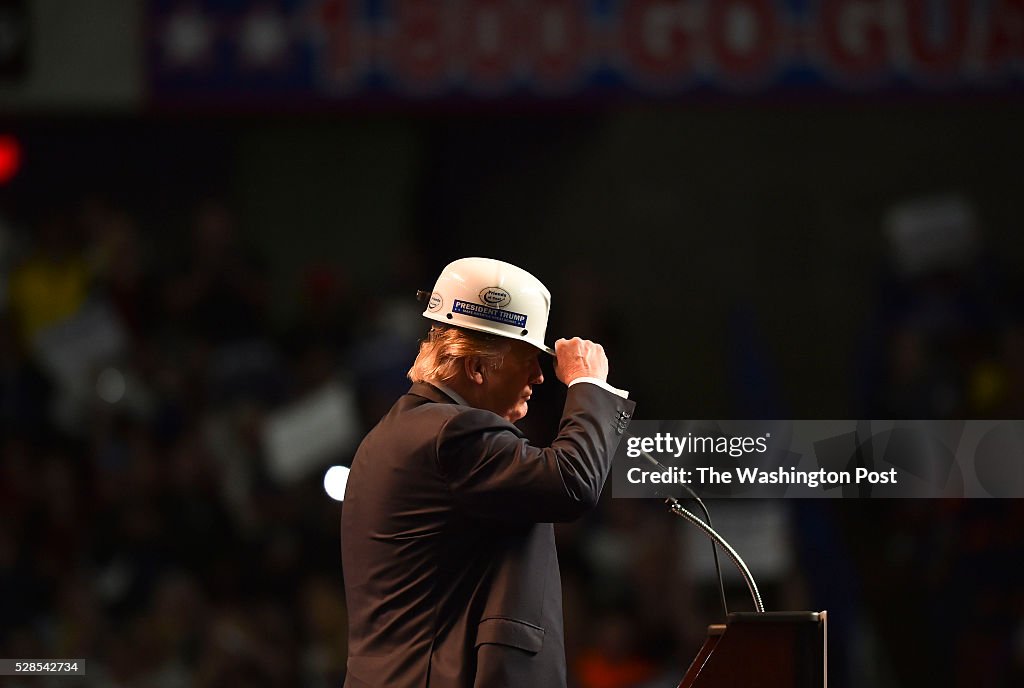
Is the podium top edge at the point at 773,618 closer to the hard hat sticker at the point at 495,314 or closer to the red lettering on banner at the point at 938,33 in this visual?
the hard hat sticker at the point at 495,314

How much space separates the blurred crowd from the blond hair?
2.14m

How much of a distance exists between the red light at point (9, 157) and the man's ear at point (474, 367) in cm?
600

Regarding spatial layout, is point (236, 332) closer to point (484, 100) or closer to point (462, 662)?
point (484, 100)

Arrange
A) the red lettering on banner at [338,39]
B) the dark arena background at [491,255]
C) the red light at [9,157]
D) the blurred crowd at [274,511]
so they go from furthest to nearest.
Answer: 1. the red light at [9,157]
2. the red lettering on banner at [338,39]
3. the dark arena background at [491,255]
4. the blurred crowd at [274,511]

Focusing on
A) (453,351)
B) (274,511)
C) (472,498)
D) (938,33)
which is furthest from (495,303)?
(938,33)

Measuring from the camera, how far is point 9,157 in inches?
331

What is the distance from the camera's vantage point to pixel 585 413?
2.83 meters

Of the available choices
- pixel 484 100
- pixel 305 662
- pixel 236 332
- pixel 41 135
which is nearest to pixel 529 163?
pixel 484 100

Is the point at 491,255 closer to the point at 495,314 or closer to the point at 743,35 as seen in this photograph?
the point at 743,35

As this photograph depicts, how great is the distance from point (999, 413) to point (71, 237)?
4.63m

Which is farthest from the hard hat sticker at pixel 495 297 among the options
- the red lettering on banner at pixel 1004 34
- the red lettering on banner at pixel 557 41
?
the red lettering on banner at pixel 1004 34

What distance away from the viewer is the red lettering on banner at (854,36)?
7055mm

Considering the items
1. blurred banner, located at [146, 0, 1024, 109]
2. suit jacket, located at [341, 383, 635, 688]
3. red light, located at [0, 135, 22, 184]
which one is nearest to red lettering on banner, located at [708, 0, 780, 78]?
blurred banner, located at [146, 0, 1024, 109]

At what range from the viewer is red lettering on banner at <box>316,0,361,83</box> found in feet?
23.9
